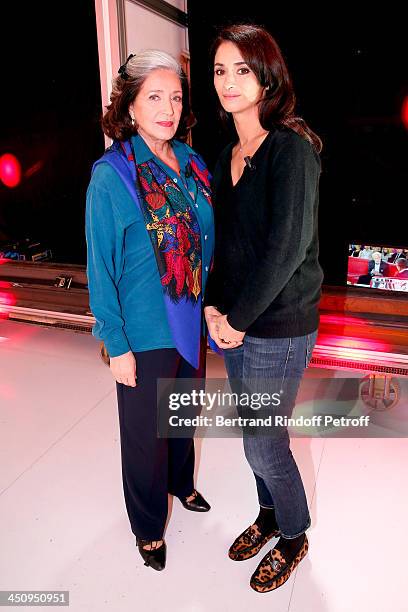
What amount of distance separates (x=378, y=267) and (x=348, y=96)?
864 millimetres

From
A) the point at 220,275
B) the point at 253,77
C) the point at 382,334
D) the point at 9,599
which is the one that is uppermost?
the point at 253,77

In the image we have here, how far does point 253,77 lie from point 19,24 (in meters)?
3.05

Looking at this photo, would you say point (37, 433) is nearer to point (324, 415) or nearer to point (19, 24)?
point (324, 415)

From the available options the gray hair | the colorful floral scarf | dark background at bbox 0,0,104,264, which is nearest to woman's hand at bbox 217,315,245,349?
the colorful floral scarf

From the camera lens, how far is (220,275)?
4.83 ft

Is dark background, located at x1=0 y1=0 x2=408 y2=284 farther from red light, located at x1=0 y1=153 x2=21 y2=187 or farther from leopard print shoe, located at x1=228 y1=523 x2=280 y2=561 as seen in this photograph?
leopard print shoe, located at x1=228 y1=523 x2=280 y2=561

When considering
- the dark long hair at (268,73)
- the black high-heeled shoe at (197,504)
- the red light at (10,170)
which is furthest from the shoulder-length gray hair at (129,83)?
the red light at (10,170)

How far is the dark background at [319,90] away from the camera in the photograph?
266 centimetres

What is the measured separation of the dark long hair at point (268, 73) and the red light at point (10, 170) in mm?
3032

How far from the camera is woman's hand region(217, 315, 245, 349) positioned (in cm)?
138

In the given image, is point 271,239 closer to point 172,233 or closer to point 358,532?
point 172,233

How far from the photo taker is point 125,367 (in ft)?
4.89

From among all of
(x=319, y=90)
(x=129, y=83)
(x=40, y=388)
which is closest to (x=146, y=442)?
(x=129, y=83)

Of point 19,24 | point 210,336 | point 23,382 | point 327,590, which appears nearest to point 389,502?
point 327,590
